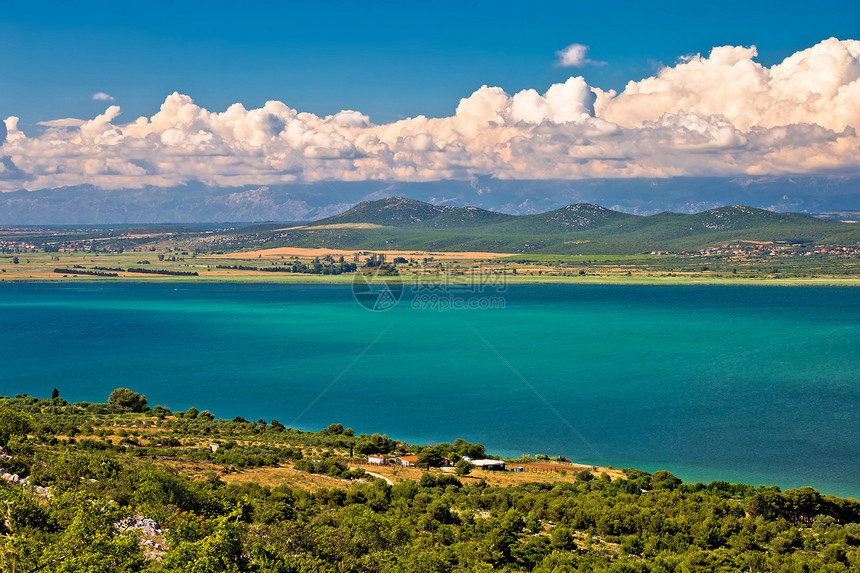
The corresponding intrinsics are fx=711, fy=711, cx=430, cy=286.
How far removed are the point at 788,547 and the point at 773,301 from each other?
113 metres

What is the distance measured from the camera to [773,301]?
404ft

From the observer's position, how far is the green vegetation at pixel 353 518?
15195mm

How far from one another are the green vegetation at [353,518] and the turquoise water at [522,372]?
37.9ft

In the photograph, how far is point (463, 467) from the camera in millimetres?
31391

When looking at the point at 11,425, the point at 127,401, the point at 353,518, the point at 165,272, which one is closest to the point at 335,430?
the point at 127,401

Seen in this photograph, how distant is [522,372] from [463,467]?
3329 cm

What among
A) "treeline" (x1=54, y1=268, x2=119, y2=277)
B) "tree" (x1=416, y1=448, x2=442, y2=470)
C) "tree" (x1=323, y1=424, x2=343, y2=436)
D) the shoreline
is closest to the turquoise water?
"tree" (x1=323, y1=424, x2=343, y2=436)

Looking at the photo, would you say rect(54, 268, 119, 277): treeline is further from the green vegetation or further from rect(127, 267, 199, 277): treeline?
the green vegetation

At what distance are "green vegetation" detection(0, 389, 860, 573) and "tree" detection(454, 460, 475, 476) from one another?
233 mm

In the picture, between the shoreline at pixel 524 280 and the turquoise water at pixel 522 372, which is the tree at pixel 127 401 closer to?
the turquoise water at pixel 522 372

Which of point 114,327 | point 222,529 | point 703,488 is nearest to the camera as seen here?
point 222,529

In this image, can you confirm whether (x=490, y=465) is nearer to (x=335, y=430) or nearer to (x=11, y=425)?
(x=335, y=430)

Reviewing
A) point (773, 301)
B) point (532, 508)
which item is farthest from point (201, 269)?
point (532, 508)

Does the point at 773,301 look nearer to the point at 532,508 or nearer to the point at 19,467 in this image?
the point at 532,508
